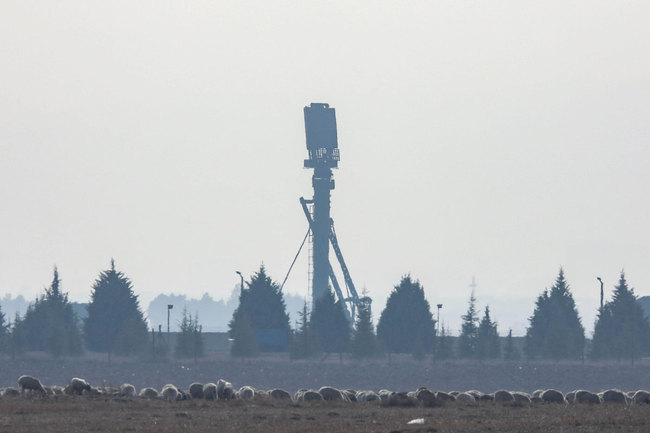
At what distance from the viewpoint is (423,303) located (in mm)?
118500

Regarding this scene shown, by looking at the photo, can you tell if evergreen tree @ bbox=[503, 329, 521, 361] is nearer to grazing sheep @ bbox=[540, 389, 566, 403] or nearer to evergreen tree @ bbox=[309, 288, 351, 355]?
evergreen tree @ bbox=[309, 288, 351, 355]

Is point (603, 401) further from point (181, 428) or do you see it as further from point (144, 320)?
point (144, 320)

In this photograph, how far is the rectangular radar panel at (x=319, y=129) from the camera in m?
151

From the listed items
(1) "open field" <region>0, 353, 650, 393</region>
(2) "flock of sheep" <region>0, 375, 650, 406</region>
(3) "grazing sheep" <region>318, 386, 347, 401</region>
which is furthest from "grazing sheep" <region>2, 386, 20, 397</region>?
(1) "open field" <region>0, 353, 650, 393</region>

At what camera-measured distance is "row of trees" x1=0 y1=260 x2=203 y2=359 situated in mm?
112938

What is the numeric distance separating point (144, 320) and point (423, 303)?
23790 millimetres

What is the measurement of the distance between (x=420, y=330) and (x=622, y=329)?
1701cm

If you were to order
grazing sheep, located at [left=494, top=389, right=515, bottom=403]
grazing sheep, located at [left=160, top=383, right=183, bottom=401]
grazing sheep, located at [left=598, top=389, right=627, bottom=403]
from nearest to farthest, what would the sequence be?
grazing sheep, located at [left=160, top=383, right=183, bottom=401] → grazing sheep, located at [left=494, top=389, right=515, bottom=403] → grazing sheep, located at [left=598, top=389, right=627, bottom=403]

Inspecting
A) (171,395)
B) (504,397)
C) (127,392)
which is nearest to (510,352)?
(504,397)

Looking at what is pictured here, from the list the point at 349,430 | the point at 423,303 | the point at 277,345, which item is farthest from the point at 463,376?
the point at 349,430

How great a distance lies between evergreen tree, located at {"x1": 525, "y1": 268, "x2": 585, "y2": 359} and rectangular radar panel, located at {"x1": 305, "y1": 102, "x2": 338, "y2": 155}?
126 ft

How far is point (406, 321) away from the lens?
389ft

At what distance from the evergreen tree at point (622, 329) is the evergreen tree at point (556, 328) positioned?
167 cm

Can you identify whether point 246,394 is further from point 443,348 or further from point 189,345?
point 443,348
